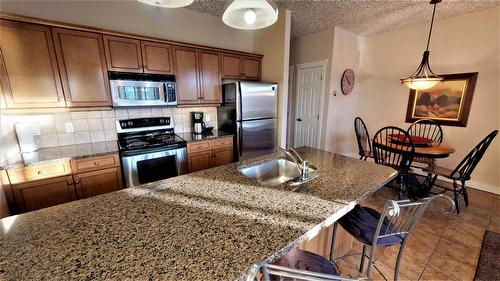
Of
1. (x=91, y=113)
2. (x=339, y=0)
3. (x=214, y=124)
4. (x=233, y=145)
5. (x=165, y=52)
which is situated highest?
(x=339, y=0)

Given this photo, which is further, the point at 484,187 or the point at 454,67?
the point at 454,67

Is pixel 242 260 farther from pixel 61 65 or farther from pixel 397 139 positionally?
pixel 397 139

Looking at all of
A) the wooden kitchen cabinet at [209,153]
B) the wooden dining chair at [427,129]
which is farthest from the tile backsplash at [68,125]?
the wooden dining chair at [427,129]

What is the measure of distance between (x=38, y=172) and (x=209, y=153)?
1.69 metres

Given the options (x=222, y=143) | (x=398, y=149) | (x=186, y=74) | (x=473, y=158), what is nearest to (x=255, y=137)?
(x=222, y=143)

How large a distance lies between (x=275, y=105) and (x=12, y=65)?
293cm

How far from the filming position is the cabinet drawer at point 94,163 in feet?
6.64

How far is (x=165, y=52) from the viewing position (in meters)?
2.62

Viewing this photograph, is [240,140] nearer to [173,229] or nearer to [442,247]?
[173,229]

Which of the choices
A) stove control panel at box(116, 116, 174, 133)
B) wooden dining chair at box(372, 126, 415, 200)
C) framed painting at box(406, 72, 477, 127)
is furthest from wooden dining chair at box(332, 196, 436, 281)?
framed painting at box(406, 72, 477, 127)

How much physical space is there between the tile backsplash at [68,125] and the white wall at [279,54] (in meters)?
1.76

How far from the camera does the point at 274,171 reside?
5.99 ft

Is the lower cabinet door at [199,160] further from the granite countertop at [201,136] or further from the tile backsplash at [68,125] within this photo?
the tile backsplash at [68,125]

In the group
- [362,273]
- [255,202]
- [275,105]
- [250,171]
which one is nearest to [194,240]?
[255,202]
